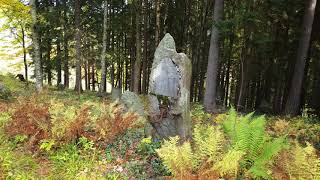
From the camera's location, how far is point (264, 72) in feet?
84.6

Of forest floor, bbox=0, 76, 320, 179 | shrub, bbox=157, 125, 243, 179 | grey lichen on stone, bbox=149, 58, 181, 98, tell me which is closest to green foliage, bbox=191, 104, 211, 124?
forest floor, bbox=0, 76, 320, 179

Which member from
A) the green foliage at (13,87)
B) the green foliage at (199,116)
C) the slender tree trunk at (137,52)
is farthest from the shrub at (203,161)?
the slender tree trunk at (137,52)

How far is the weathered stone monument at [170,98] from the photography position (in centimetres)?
628

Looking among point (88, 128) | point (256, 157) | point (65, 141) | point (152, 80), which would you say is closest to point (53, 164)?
point (65, 141)

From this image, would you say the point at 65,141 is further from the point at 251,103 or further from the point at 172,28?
the point at 251,103

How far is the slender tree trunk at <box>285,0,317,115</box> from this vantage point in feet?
43.0

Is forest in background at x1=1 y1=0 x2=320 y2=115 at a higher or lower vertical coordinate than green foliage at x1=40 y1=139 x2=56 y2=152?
higher

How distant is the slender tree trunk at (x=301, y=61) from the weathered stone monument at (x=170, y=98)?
870 cm

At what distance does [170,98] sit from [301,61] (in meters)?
9.33

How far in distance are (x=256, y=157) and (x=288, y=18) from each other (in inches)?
661

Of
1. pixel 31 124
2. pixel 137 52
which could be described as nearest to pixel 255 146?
pixel 31 124

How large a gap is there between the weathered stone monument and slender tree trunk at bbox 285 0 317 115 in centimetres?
870

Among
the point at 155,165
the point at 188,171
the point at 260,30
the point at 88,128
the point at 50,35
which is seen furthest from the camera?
the point at 50,35

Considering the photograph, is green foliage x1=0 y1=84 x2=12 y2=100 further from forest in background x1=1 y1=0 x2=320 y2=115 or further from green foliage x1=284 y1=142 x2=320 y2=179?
green foliage x1=284 y1=142 x2=320 y2=179
